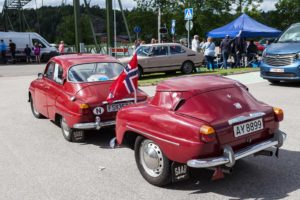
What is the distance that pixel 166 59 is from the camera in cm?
1706

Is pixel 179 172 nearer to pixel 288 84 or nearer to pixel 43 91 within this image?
pixel 43 91

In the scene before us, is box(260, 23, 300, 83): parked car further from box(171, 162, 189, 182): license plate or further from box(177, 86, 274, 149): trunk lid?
box(171, 162, 189, 182): license plate

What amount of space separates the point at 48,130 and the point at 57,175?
2845 millimetres

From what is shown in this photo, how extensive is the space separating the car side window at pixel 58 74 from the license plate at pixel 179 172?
3.84 m

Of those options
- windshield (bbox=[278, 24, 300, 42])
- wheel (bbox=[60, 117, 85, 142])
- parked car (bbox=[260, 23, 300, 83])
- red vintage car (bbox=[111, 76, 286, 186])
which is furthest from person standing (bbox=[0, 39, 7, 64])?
red vintage car (bbox=[111, 76, 286, 186])

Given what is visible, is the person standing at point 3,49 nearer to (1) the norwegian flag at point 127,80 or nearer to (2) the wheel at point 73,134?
(2) the wheel at point 73,134

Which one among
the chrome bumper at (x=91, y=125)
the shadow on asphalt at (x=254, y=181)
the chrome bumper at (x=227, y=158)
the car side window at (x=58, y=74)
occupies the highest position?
the car side window at (x=58, y=74)

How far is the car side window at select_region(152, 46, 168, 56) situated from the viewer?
666 inches

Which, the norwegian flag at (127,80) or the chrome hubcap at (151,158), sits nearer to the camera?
the chrome hubcap at (151,158)

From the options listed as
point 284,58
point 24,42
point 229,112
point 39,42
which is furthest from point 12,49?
point 229,112

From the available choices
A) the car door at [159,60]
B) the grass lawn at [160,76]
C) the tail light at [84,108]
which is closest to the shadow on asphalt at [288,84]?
the grass lawn at [160,76]

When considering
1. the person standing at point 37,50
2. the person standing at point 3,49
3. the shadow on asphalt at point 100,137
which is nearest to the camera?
the shadow on asphalt at point 100,137

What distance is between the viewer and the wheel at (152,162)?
14.6 ft

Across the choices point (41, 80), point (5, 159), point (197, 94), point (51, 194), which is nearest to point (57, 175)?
point (51, 194)
